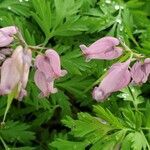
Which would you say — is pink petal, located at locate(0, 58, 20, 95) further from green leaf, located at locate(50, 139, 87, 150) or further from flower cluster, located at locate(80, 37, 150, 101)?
green leaf, located at locate(50, 139, 87, 150)

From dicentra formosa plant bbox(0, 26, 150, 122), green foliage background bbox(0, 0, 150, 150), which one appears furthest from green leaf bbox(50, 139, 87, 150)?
dicentra formosa plant bbox(0, 26, 150, 122)

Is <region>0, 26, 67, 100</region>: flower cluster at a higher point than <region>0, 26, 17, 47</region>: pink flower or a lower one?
lower

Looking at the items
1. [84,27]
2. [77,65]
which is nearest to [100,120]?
[77,65]

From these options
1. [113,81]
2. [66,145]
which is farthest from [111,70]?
[66,145]

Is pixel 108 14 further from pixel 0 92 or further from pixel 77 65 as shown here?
pixel 0 92

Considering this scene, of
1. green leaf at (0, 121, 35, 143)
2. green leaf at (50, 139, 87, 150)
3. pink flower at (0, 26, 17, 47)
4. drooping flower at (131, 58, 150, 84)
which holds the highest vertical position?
pink flower at (0, 26, 17, 47)

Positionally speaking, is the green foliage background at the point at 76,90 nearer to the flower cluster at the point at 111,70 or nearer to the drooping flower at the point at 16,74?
the flower cluster at the point at 111,70
